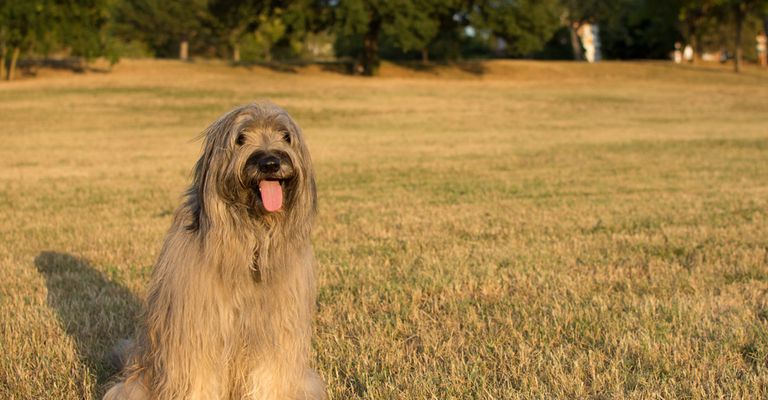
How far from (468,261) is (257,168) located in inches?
178

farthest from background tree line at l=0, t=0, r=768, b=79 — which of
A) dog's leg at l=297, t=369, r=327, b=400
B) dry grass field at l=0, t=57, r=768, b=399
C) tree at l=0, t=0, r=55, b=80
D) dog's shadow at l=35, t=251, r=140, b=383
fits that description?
dog's leg at l=297, t=369, r=327, b=400

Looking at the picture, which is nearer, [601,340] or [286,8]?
[601,340]

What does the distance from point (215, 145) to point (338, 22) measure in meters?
45.5

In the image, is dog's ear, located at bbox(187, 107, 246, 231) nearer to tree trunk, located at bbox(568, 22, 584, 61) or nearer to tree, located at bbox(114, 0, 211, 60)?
tree trunk, located at bbox(568, 22, 584, 61)

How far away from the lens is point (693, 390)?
439cm

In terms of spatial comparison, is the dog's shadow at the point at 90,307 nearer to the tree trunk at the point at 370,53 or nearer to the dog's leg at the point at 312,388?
the dog's leg at the point at 312,388

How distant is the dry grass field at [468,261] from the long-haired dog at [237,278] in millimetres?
682

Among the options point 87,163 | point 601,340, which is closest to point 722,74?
point 87,163

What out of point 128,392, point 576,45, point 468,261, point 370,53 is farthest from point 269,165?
point 576,45

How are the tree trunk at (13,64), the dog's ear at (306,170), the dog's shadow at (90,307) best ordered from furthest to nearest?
the tree trunk at (13,64)
the dog's shadow at (90,307)
the dog's ear at (306,170)

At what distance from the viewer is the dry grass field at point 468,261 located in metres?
4.85

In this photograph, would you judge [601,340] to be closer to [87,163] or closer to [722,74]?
[87,163]

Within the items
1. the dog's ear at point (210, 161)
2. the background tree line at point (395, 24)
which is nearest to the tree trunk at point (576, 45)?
the background tree line at point (395, 24)

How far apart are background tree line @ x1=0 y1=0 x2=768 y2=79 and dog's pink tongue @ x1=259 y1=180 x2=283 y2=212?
141 feet
